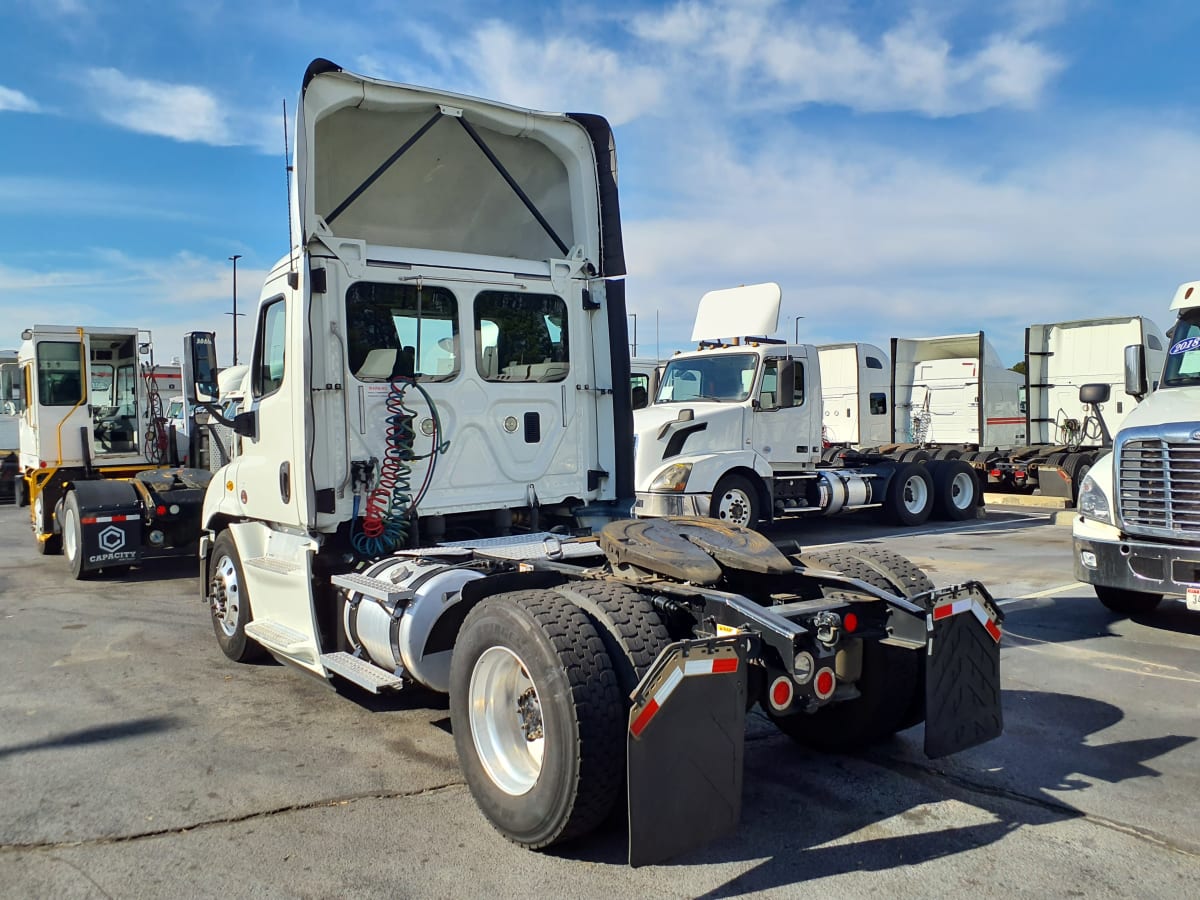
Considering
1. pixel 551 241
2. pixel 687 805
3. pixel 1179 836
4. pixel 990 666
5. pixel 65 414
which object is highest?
pixel 551 241

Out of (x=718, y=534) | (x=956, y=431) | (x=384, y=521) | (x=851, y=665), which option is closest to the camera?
(x=851, y=665)

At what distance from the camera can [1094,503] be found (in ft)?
23.5

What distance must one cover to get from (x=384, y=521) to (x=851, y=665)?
116 inches

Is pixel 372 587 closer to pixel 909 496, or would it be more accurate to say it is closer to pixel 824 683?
pixel 824 683

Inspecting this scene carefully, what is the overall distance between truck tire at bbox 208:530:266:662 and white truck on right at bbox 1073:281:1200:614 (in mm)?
6103

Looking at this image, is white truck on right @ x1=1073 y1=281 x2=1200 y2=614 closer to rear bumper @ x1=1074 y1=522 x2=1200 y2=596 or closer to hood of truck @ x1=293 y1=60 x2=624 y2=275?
rear bumper @ x1=1074 y1=522 x2=1200 y2=596

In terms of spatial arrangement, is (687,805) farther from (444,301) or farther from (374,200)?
(374,200)

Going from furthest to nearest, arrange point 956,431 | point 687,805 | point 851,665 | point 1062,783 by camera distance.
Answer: point 956,431, point 1062,783, point 851,665, point 687,805

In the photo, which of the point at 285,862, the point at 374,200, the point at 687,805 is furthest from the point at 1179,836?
the point at 374,200

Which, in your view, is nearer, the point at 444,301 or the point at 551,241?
the point at 444,301

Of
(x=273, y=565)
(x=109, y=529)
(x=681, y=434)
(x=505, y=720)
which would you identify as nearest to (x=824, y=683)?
(x=505, y=720)

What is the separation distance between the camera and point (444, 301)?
19.2 feet

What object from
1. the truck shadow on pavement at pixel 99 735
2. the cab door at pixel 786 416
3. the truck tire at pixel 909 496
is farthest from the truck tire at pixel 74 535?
the truck tire at pixel 909 496

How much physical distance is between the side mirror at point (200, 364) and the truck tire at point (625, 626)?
316 cm
